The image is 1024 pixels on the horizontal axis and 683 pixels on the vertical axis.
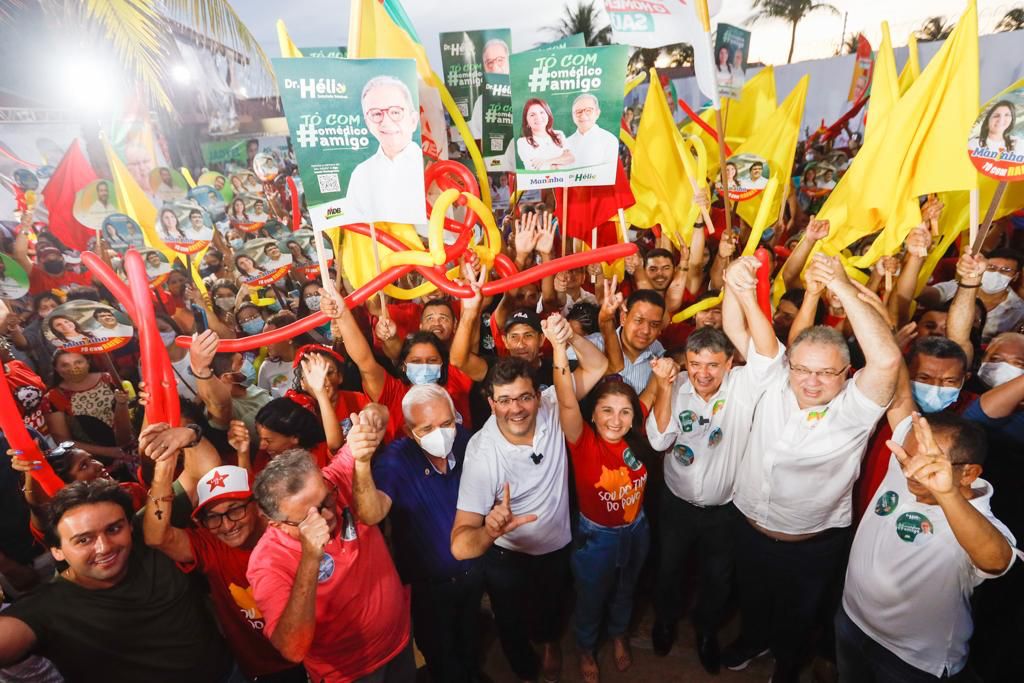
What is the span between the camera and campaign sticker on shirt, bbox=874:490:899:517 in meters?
2.07

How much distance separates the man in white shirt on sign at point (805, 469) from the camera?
2.14 m

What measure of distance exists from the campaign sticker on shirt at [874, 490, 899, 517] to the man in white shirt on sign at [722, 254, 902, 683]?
0.23 m

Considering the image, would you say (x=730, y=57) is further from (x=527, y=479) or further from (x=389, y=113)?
(x=527, y=479)

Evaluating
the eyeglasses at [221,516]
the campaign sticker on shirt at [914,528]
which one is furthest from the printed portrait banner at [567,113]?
the eyeglasses at [221,516]

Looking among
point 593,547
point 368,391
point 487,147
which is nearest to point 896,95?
point 487,147

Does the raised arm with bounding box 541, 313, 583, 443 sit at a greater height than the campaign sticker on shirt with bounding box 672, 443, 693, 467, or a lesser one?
greater

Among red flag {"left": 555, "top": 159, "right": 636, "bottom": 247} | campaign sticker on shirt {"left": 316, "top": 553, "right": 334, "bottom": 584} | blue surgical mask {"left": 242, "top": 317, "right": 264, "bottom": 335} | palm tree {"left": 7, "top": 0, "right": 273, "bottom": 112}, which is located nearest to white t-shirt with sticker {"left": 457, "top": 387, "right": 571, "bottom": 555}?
campaign sticker on shirt {"left": 316, "top": 553, "right": 334, "bottom": 584}

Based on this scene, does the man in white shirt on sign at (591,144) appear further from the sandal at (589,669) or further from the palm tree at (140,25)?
the palm tree at (140,25)

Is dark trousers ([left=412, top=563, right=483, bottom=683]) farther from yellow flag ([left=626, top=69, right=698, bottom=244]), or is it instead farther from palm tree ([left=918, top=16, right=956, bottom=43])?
palm tree ([left=918, top=16, right=956, bottom=43])

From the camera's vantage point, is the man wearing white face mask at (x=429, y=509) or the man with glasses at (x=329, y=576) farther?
the man wearing white face mask at (x=429, y=509)

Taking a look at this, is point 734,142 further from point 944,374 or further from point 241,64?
point 241,64

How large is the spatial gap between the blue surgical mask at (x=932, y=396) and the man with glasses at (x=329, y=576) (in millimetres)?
2656

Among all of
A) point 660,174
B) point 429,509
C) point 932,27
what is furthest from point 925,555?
point 932,27

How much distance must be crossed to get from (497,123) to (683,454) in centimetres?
355
